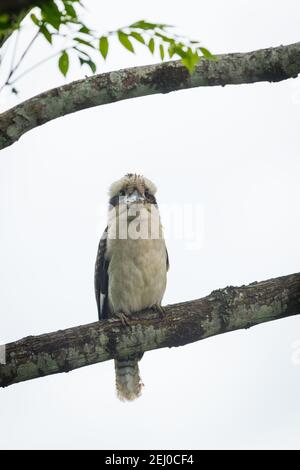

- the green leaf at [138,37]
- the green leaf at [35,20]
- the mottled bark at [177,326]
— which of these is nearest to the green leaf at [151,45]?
the green leaf at [138,37]

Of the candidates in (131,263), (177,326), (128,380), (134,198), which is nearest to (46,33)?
(177,326)

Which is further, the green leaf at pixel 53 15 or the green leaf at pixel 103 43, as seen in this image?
the green leaf at pixel 103 43

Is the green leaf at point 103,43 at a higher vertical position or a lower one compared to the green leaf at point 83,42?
lower

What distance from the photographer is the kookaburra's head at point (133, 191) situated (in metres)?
6.64

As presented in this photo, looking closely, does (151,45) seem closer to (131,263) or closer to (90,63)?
(90,63)

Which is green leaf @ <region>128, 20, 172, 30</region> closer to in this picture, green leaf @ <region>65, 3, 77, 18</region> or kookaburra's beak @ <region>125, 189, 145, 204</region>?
green leaf @ <region>65, 3, 77, 18</region>

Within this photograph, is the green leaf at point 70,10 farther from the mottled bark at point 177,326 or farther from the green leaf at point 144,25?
the mottled bark at point 177,326

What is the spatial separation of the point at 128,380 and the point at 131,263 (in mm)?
1292

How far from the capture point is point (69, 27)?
287 cm

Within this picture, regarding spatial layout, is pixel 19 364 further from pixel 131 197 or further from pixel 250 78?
pixel 131 197

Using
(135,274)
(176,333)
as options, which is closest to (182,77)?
(176,333)

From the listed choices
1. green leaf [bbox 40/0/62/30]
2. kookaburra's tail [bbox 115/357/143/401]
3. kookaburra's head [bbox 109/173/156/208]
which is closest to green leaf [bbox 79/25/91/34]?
green leaf [bbox 40/0/62/30]

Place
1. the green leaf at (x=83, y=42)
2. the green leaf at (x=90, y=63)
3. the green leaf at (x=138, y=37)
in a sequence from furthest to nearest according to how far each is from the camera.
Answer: the green leaf at (x=90, y=63)
the green leaf at (x=83, y=42)
the green leaf at (x=138, y=37)

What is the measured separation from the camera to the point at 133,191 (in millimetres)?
6750
